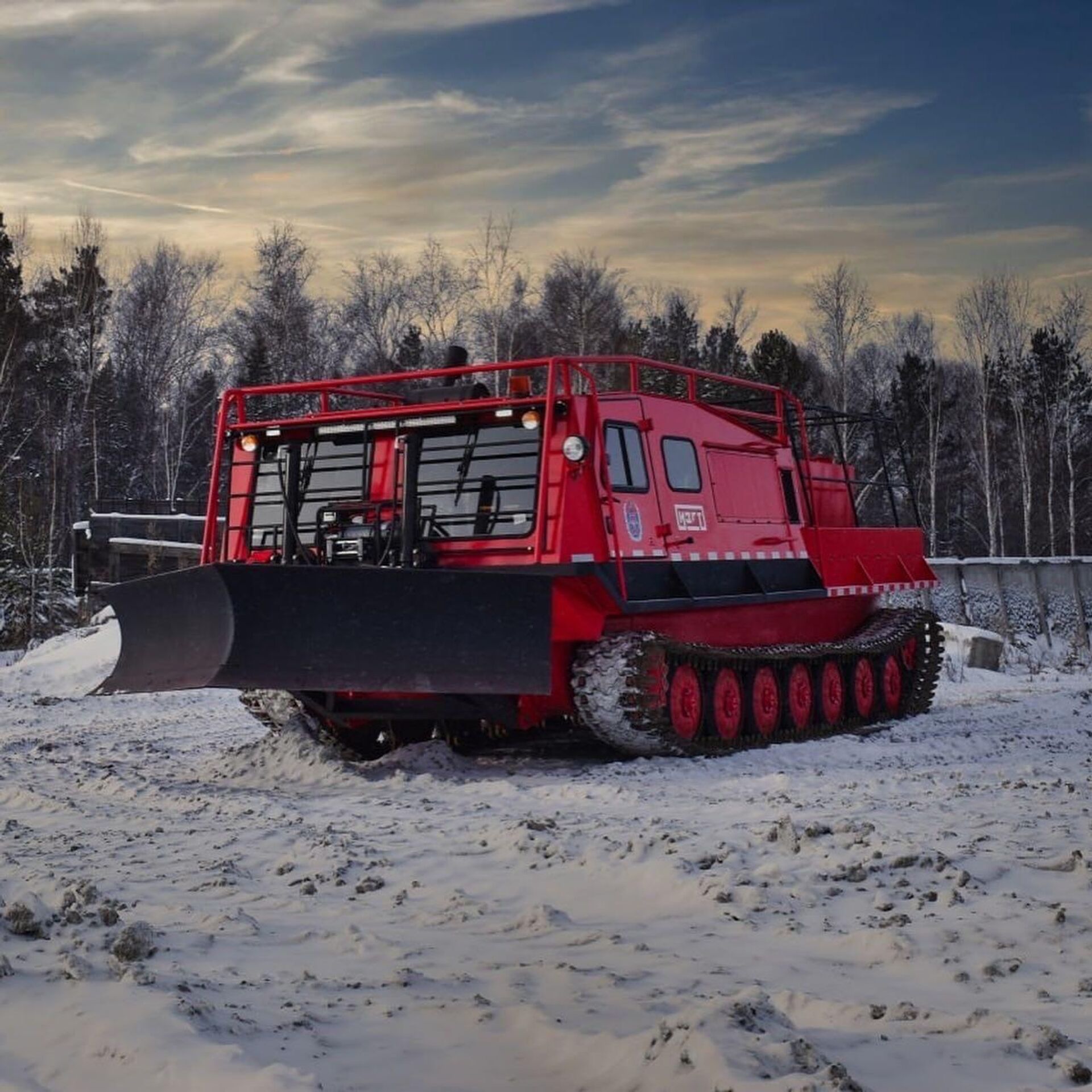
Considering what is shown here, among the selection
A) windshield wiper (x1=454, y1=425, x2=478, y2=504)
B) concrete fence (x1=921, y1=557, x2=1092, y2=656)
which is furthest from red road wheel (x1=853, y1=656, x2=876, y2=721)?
concrete fence (x1=921, y1=557, x2=1092, y2=656)

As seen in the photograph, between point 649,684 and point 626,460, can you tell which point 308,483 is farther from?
point 649,684

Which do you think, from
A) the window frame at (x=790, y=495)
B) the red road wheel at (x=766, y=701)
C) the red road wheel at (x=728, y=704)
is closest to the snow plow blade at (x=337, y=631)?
the red road wheel at (x=728, y=704)

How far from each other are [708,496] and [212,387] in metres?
36.9

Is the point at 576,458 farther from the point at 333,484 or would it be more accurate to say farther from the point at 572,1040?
the point at 572,1040

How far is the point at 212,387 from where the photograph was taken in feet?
152

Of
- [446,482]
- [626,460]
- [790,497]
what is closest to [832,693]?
[790,497]

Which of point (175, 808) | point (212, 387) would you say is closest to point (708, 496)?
point (175, 808)

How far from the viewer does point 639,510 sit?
35.2ft

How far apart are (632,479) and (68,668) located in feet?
32.1

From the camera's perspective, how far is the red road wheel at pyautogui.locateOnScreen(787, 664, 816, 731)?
12547 mm

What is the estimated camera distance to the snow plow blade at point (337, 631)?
8.84 meters

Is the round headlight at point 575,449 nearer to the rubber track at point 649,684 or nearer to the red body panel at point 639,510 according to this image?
the red body panel at point 639,510

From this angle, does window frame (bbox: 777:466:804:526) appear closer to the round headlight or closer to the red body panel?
the red body panel

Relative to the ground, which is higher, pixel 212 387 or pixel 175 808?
pixel 212 387
